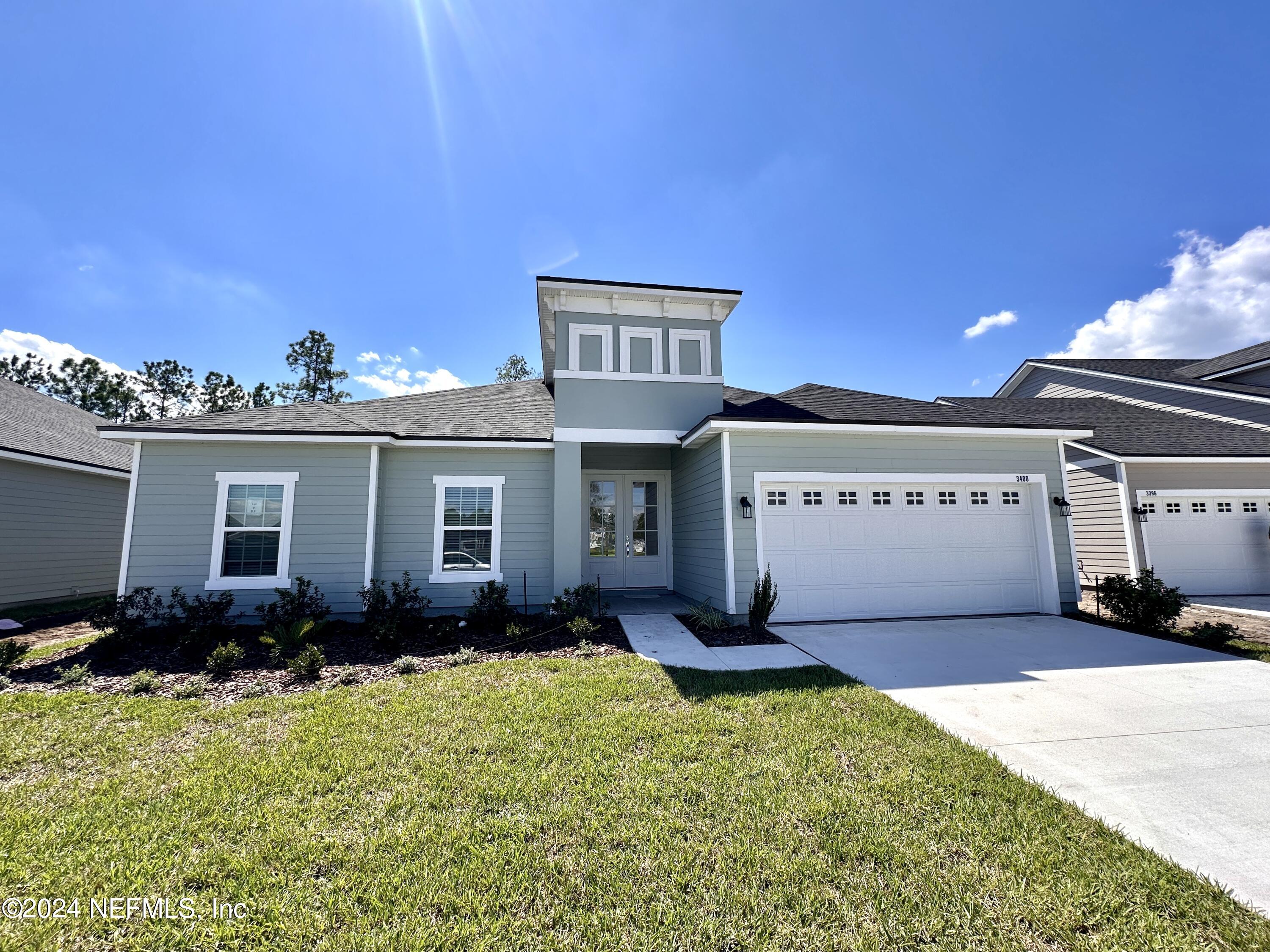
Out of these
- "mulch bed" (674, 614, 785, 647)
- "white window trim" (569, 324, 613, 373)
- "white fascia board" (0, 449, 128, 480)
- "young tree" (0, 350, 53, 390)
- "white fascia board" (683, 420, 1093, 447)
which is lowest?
"mulch bed" (674, 614, 785, 647)

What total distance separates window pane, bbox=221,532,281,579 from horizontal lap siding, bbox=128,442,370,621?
0.79ft

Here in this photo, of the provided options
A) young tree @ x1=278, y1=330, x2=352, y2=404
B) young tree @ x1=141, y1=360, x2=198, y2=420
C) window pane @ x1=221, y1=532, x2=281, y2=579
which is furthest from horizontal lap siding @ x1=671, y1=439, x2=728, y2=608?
young tree @ x1=141, y1=360, x2=198, y2=420

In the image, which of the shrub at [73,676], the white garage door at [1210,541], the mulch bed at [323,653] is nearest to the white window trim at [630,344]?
the mulch bed at [323,653]

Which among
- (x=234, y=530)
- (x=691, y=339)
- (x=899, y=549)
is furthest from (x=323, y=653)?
(x=899, y=549)

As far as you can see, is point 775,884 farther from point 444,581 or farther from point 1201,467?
point 1201,467


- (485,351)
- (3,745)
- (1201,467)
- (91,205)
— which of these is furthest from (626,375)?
(485,351)

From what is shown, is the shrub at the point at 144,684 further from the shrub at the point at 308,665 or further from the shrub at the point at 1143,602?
the shrub at the point at 1143,602

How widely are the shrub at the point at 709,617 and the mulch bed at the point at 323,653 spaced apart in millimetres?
1274

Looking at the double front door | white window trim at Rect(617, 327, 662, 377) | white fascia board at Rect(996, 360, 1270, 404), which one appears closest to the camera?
white window trim at Rect(617, 327, 662, 377)

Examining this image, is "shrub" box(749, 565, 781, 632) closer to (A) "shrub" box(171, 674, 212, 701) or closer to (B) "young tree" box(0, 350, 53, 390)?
(A) "shrub" box(171, 674, 212, 701)

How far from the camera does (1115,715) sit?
14.0 feet

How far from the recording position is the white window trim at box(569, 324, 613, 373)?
29.8 ft

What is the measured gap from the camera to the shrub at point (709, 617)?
757 centimetres

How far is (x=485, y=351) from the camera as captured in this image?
22344 mm
